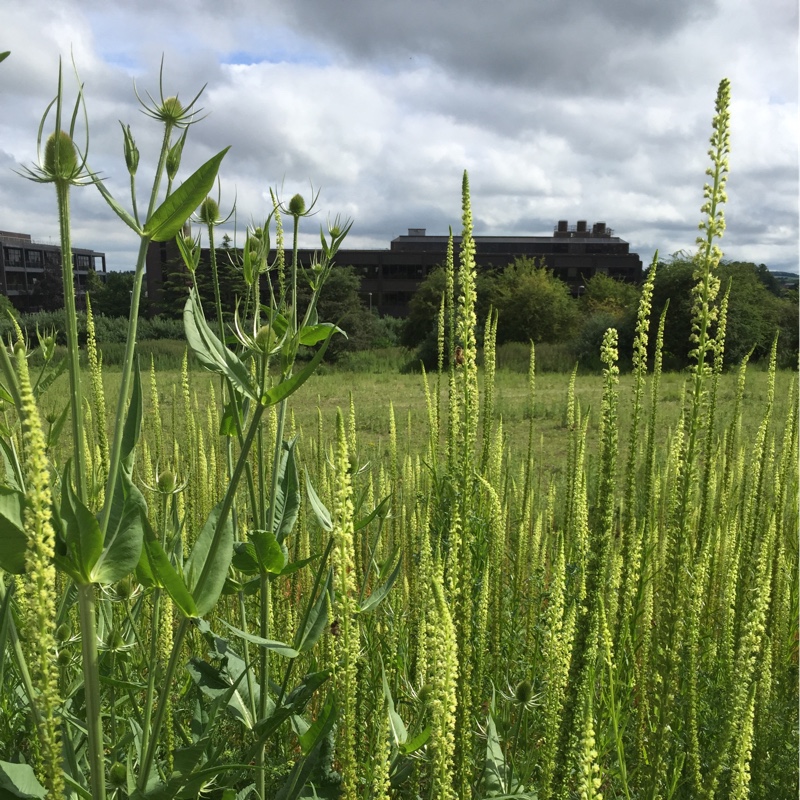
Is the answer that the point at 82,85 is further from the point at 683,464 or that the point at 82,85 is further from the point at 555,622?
the point at 683,464

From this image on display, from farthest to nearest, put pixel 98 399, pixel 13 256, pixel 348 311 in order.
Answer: pixel 13 256
pixel 348 311
pixel 98 399

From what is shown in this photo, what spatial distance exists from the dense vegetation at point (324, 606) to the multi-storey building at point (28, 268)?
4752 cm

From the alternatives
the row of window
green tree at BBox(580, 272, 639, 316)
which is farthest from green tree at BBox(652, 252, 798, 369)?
the row of window

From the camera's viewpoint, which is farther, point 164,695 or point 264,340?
point 264,340

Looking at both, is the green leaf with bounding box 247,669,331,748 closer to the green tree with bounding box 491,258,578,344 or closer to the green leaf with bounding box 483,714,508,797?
the green leaf with bounding box 483,714,508,797

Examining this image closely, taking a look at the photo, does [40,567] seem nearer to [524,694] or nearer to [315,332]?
[315,332]

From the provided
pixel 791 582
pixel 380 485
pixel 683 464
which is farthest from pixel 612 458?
pixel 791 582

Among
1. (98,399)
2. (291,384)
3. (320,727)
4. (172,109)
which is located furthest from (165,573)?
(98,399)

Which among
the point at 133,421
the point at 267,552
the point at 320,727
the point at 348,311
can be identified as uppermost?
the point at 348,311

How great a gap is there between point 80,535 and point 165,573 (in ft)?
0.40

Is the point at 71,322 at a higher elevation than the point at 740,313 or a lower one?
lower

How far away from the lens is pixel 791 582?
9.08 feet

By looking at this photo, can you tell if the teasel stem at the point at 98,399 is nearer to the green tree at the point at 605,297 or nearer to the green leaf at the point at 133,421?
the green leaf at the point at 133,421

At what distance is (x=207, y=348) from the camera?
986mm
